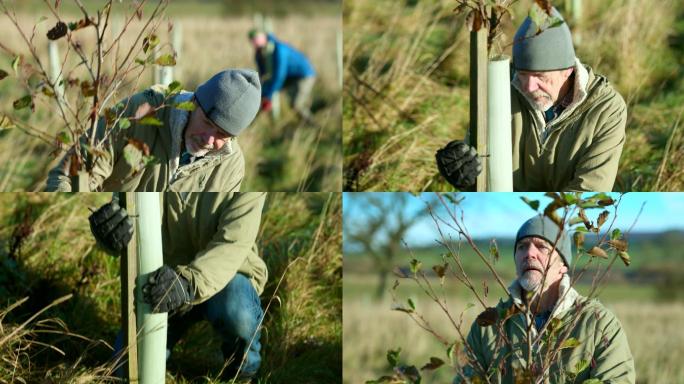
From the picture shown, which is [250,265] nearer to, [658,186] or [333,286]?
[333,286]

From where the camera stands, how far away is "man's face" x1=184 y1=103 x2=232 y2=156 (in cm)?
529

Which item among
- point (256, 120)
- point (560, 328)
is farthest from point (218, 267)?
point (256, 120)

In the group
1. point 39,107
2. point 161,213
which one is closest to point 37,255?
point 161,213

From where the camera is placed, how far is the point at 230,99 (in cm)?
517

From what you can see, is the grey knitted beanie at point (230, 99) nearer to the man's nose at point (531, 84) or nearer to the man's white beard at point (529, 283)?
the man's nose at point (531, 84)

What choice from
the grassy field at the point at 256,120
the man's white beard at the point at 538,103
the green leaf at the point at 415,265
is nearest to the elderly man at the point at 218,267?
the green leaf at the point at 415,265

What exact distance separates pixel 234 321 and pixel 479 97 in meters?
1.41

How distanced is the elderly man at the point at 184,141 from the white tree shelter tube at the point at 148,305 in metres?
0.38

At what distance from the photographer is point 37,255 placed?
6012mm

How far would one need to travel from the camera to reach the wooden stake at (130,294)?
185 inches

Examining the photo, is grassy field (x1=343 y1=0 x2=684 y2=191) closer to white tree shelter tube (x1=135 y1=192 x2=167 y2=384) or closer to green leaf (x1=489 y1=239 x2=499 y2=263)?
white tree shelter tube (x1=135 y1=192 x2=167 y2=384)

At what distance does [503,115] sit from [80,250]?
2.33 meters

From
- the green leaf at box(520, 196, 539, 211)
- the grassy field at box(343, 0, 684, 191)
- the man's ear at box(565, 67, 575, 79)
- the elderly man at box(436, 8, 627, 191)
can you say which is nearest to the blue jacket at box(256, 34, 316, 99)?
the grassy field at box(343, 0, 684, 191)

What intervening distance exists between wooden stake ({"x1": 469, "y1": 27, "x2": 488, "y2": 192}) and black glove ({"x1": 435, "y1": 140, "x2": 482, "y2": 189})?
0.04 m
